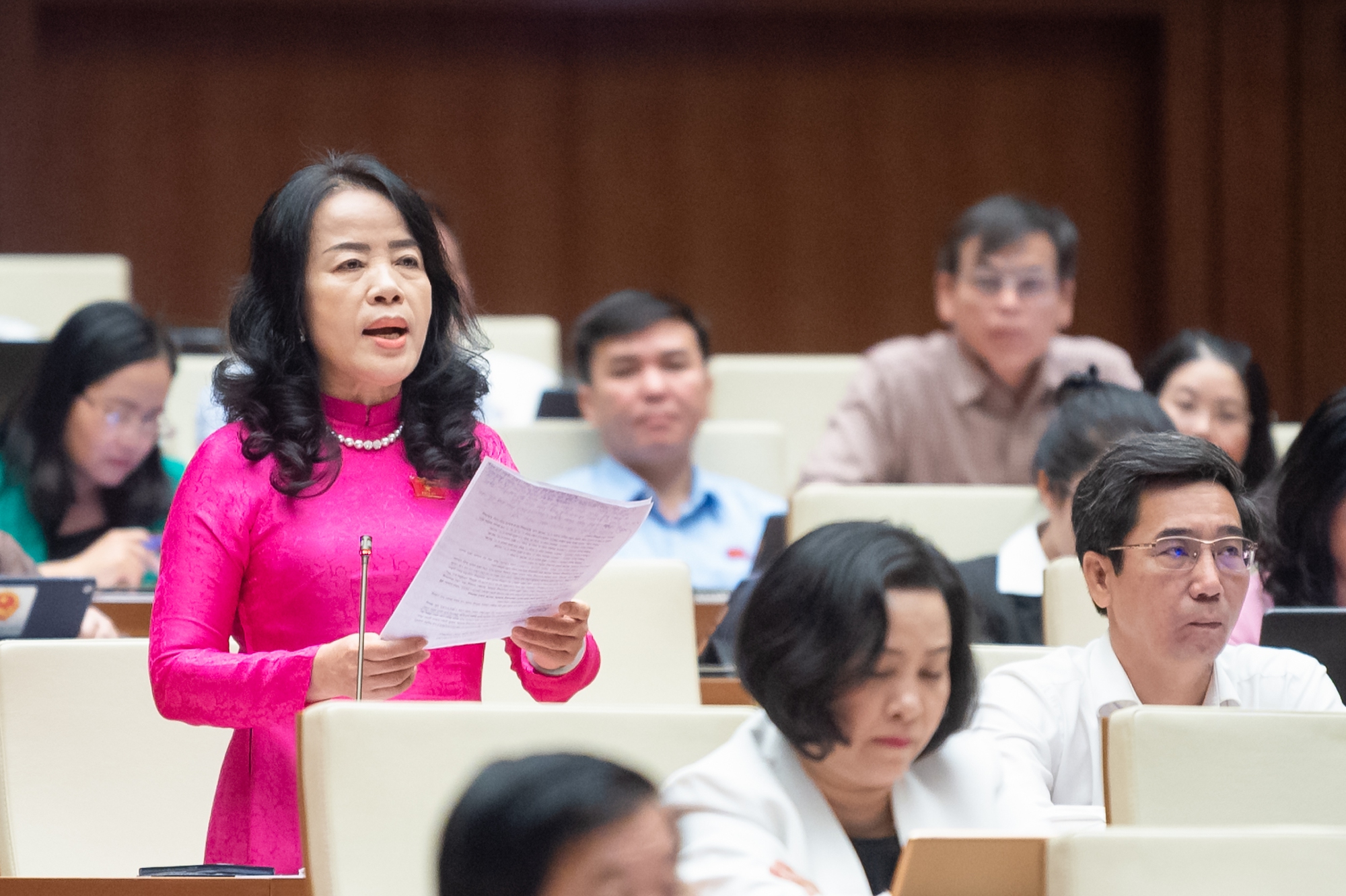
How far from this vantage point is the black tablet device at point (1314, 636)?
203 centimetres

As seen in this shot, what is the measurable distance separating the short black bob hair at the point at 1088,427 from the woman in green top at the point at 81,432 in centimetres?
168

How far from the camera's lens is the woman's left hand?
1686 millimetres

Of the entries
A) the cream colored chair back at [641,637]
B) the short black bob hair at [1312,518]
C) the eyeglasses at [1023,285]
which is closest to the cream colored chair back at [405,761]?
the cream colored chair back at [641,637]

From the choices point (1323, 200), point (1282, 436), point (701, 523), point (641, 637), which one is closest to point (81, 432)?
point (701, 523)

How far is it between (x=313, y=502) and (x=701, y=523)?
6.19ft

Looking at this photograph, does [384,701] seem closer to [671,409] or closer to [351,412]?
[351,412]

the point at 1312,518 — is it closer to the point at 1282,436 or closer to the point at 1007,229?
the point at 1007,229

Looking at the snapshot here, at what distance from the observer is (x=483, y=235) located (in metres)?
5.51

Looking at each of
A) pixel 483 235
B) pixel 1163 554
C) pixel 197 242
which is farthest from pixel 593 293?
pixel 1163 554

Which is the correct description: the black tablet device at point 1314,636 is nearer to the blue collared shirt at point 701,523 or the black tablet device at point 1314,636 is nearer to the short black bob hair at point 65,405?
the blue collared shirt at point 701,523

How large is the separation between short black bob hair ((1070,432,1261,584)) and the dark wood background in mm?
3539

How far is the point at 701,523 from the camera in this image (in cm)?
354

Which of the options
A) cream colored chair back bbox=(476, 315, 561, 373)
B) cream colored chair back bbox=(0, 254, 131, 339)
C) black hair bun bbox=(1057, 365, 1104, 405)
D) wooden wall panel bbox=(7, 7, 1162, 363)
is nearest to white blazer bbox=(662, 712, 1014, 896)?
black hair bun bbox=(1057, 365, 1104, 405)

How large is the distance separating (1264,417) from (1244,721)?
2.12 m
